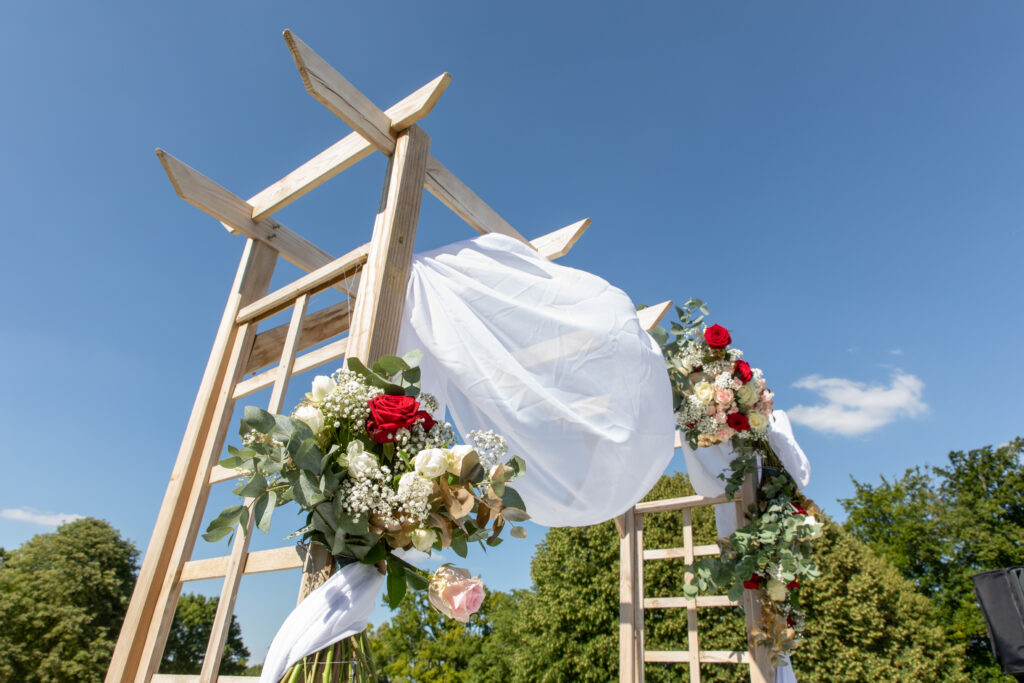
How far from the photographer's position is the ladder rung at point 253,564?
70.7 inches

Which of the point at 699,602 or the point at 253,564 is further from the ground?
the point at 699,602

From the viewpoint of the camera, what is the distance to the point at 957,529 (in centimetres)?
1530

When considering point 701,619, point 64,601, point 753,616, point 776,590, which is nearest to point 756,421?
point 776,590

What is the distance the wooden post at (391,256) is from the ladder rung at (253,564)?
65 centimetres

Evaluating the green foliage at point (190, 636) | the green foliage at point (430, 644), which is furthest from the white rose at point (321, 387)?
the green foliage at point (190, 636)

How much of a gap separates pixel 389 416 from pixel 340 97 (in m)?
1.21

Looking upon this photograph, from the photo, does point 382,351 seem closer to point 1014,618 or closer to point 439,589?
point 439,589

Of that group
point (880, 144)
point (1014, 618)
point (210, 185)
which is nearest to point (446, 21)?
point (210, 185)

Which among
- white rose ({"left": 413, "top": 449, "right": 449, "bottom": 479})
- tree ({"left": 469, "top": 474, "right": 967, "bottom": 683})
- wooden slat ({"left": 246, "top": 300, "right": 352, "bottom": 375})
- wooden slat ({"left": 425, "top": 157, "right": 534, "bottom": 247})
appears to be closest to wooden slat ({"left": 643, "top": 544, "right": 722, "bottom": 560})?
wooden slat ({"left": 425, "top": 157, "right": 534, "bottom": 247})

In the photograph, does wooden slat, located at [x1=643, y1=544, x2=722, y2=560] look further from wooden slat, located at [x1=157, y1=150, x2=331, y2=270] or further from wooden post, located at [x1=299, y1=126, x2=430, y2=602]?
wooden slat, located at [x1=157, y1=150, x2=331, y2=270]

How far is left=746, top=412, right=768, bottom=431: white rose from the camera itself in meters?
3.36

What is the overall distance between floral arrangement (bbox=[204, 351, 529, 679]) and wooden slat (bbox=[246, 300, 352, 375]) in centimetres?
131

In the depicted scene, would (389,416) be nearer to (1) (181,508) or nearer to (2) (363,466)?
(2) (363,466)

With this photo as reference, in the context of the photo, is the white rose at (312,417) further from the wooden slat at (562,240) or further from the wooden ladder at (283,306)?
the wooden slat at (562,240)
